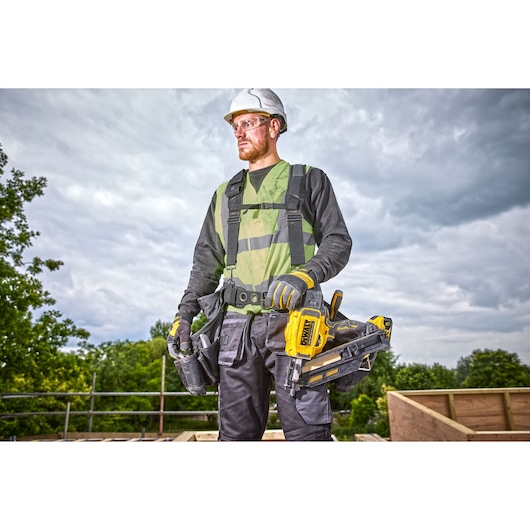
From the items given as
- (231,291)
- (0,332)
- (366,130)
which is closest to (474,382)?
(366,130)

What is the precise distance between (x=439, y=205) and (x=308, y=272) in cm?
146

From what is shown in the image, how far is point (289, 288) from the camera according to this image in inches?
63.7

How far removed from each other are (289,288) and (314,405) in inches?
20.1

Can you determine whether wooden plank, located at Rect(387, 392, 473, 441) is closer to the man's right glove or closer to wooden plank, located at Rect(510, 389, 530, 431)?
wooden plank, located at Rect(510, 389, 530, 431)

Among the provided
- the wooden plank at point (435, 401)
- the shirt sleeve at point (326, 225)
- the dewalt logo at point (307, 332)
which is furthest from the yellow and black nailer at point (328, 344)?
the wooden plank at point (435, 401)

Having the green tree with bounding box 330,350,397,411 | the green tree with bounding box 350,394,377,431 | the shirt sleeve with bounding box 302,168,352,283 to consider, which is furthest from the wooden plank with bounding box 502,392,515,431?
the shirt sleeve with bounding box 302,168,352,283

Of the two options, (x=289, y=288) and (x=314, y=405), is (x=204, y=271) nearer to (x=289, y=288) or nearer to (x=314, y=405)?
(x=289, y=288)

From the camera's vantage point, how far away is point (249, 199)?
1934 millimetres

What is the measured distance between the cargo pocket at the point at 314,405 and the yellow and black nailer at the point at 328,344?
3 centimetres

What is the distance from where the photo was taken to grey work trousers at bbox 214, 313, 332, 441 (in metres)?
1.67

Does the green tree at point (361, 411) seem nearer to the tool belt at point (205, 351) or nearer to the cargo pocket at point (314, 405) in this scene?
the cargo pocket at point (314, 405)

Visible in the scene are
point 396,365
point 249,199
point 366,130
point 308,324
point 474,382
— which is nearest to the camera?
point 308,324
